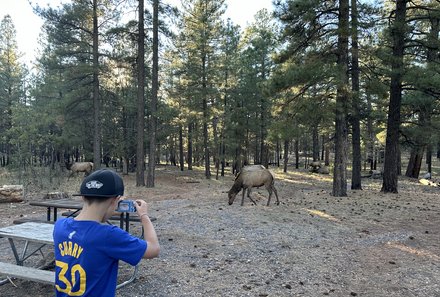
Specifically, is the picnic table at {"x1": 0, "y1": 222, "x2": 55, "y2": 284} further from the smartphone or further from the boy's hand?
the boy's hand

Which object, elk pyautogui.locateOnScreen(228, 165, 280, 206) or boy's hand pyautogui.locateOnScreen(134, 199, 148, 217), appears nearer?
boy's hand pyautogui.locateOnScreen(134, 199, 148, 217)

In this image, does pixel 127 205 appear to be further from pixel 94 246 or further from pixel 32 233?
pixel 32 233

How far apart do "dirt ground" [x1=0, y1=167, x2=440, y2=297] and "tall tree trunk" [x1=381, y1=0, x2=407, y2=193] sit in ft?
12.5

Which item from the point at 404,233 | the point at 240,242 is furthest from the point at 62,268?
the point at 404,233

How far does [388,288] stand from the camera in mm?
5289

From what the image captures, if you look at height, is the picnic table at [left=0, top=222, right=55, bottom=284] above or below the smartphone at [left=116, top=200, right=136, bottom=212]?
below

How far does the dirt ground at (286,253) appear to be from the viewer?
524 centimetres

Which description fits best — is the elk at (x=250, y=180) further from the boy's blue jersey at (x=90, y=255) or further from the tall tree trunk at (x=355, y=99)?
the boy's blue jersey at (x=90, y=255)

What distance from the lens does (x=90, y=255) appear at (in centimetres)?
215

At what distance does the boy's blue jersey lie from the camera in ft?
7.07

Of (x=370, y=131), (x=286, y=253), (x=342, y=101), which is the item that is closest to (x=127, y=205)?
(x=286, y=253)

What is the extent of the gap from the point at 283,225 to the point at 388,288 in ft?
14.0

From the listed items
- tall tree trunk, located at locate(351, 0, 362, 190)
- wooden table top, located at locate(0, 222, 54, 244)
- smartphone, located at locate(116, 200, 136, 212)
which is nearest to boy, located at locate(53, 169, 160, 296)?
smartphone, located at locate(116, 200, 136, 212)

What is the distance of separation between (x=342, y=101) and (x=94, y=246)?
Result: 1309 cm
